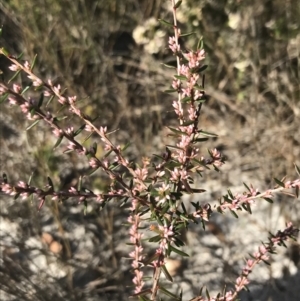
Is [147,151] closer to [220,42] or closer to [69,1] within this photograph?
[220,42]

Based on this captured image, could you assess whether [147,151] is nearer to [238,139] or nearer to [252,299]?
[238,139]

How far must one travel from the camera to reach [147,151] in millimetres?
2455

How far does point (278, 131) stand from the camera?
2404 millimetres

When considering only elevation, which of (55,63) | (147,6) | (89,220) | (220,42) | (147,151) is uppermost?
(147,6)

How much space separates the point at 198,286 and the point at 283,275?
0.37 meters

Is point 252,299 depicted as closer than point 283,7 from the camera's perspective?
Yes

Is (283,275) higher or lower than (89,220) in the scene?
lower

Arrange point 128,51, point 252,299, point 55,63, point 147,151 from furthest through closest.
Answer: point 128,51, point 147,151, point 55,63, point 252,299

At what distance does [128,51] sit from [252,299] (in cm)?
153

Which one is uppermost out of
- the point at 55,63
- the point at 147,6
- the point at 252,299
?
the point at 147,6

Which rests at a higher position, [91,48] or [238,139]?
[91,48]

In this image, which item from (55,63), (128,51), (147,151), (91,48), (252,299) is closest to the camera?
(252,299)

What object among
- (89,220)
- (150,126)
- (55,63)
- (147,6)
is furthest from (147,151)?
(147,6)

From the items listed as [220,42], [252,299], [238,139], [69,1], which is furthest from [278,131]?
[69,1]
